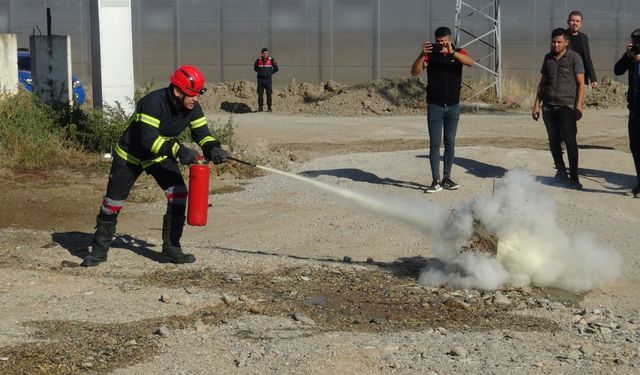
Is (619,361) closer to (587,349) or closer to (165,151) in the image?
(587,349)

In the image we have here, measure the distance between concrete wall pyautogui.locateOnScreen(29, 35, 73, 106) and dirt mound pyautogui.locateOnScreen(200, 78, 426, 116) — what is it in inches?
395

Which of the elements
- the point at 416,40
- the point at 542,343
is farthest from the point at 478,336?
the point at 416,40

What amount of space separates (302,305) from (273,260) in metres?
1.54

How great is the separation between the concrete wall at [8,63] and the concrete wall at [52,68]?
178cm

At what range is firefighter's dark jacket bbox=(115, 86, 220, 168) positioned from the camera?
880 cm

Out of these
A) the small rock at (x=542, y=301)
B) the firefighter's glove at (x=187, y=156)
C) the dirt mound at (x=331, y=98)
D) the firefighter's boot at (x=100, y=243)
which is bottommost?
the small rock at (x=542, y=301)

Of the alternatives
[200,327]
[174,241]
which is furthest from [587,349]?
[174,241]

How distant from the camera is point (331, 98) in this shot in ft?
88.3

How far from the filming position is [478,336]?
7031mm

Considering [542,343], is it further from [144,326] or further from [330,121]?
[330,121]

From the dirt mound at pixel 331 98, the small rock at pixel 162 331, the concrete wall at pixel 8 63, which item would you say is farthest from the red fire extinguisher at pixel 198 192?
the dirt mound at pixel 331 98

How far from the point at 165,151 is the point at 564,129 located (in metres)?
5.48

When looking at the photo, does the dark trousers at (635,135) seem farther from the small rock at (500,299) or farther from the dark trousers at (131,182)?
the dark trousers at (131,182)

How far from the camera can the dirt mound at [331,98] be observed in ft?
85.0
